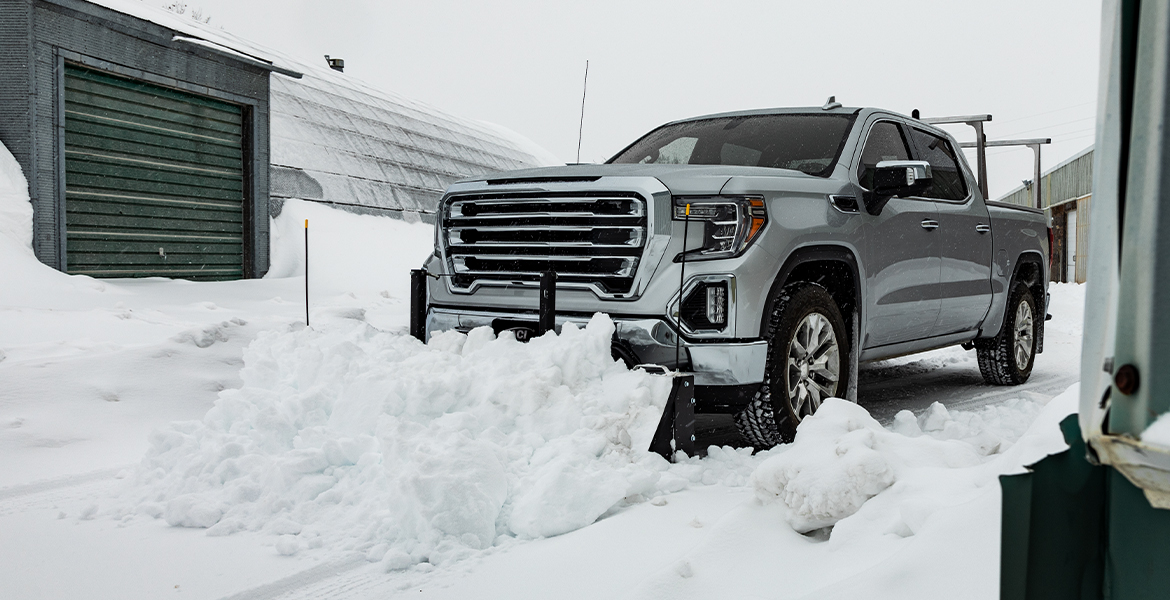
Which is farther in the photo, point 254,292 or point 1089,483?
point 254,292

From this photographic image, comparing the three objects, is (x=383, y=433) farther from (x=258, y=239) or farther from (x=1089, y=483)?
(x=258, y=239)

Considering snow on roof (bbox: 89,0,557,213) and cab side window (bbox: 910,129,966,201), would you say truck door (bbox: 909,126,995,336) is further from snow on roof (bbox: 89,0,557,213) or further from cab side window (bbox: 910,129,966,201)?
snow on roof (bbox: 89,0,557,213)

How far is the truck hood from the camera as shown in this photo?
13.9 feet

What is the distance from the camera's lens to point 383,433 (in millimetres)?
3730

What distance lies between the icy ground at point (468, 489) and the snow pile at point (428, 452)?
10 mm

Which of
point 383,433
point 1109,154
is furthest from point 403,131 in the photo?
point 1109,154

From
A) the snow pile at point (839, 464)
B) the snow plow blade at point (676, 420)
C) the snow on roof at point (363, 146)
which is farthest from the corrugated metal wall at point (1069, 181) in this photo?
the snow pile at point (839, 464)

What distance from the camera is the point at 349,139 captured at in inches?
788

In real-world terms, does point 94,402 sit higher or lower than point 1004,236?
lower

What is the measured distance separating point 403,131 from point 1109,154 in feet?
76.7

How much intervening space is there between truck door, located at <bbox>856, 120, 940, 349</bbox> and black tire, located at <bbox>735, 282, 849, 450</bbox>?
2.24ft

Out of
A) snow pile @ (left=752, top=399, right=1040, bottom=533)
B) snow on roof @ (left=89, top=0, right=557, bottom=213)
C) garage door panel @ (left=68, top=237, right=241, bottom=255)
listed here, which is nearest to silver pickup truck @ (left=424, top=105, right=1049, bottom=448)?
snow pile @ (left=752, top=399, right=1040, bottom=533)

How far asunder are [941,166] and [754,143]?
176 centimetres

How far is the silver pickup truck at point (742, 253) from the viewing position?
166 inches
